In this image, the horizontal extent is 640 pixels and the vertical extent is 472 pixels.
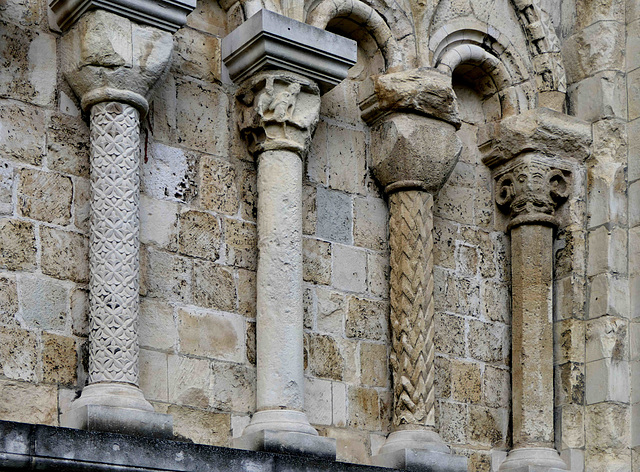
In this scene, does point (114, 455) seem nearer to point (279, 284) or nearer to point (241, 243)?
point (279, 284)

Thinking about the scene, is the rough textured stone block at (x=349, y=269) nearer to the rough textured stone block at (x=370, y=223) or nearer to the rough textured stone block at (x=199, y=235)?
the rough textured stone block at (x=370, y=223)

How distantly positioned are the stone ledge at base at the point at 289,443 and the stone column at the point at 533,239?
1.29 meters

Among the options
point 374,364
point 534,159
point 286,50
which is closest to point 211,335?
point 374,364

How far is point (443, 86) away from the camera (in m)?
6.59

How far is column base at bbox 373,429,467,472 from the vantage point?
6.08 m

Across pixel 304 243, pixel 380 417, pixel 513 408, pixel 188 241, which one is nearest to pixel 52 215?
pixel 188 241

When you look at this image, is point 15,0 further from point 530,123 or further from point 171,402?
point 530,123

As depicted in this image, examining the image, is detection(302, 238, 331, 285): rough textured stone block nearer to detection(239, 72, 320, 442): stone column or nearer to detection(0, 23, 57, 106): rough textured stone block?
detection(239, 72, 320, 442): stone column

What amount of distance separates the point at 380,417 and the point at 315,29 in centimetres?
180

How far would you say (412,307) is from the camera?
6.40 metres

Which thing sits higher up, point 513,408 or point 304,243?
point 304,243

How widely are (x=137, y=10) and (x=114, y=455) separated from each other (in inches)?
74.0

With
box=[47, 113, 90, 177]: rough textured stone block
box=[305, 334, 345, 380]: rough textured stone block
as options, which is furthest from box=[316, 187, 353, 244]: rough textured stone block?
box=[47, 113, 90, 177]: rough textured stone block

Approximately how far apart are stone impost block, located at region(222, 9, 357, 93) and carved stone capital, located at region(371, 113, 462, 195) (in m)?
0.43
